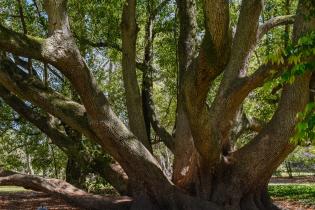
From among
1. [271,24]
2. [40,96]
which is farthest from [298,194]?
[40,96]

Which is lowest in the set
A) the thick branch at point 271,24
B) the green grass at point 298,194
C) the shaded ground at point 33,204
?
the green grass at point 298,194

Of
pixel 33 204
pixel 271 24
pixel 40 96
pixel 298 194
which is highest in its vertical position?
pixel 271 24

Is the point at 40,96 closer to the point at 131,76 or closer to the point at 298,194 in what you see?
the point at 131,76

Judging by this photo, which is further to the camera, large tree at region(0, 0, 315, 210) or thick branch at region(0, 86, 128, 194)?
thick branch at region(0, 86, 128, 194)

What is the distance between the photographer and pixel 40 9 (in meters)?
14.1

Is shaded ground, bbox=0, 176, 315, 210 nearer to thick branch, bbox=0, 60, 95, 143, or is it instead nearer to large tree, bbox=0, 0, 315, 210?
large tree, bbox=0, 0, 315, 210

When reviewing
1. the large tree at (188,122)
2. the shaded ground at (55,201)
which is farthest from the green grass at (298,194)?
the large tree at (188,122)

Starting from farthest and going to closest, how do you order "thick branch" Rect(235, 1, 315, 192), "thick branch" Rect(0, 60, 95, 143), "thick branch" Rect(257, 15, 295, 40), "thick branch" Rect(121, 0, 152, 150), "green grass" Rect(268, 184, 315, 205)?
1. "green grass" Rect(268, 184, 315, 205)
2. "thick branch" Rect(121, 0, 152, 150)
3. "thick branch" Rect(257, 15, 295, 40)
4. "thick branch" Rect(0, 60, 95, 143)
5. "thick branch" Rect(235, 1, 315, 192)

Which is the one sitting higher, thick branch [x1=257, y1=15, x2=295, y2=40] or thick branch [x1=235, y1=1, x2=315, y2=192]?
thick branch [x1=257, y1=15, x2=295, y2=40]

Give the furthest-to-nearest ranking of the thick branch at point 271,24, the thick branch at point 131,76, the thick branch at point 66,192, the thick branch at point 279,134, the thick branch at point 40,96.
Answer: the thick branch at point 131,76, the thick branch at point 271,24, the thick branch at point 66,192, the thick branch at point 40,96, the thick branch at point 279,134

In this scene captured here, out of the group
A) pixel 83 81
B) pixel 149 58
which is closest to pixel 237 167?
pixel 83 81

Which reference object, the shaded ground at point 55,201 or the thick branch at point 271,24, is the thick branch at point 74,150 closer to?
the shaded ground at point 55,201

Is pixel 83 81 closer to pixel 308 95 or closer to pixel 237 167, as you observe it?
pixel 237 167

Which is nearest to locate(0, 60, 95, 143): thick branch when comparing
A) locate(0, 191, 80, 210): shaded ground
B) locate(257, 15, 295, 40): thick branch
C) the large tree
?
the large tree
